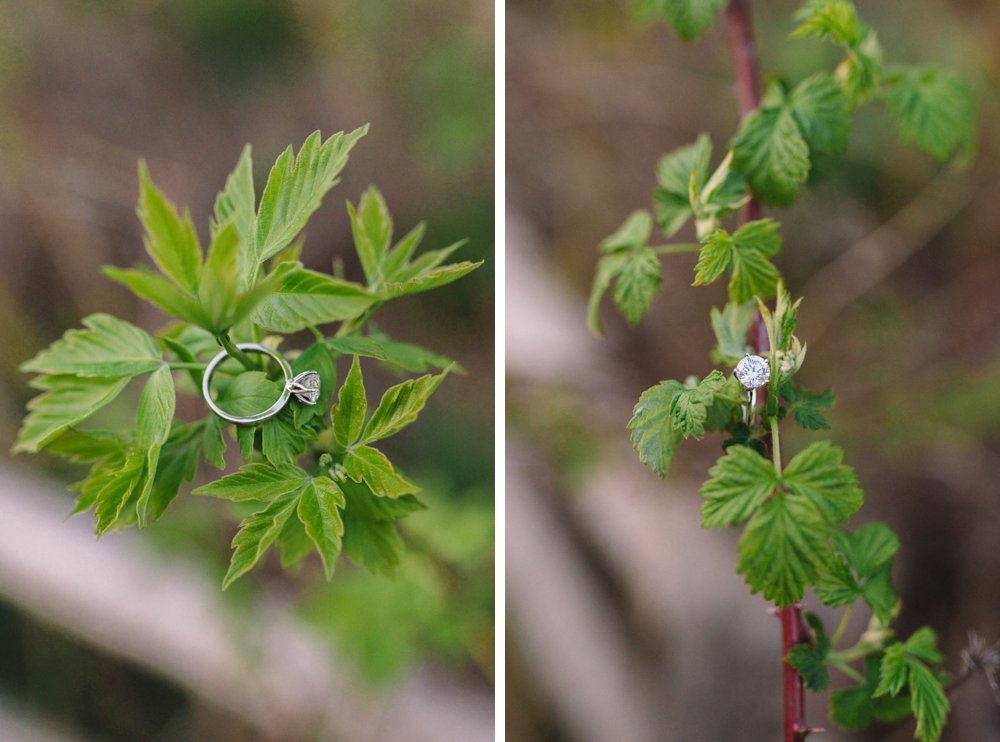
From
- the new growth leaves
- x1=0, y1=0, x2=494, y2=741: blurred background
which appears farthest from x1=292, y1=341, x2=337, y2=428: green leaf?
x1=0, y1=0, x2=494, y2=741: blurred background

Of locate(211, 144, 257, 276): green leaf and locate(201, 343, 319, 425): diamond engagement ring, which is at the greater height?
locate(211, 144, 257, 276): green leaf

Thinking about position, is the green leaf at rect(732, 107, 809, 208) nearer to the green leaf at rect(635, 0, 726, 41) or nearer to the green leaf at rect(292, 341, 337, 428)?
the green leaf at rect(635, 0, 726, 41)

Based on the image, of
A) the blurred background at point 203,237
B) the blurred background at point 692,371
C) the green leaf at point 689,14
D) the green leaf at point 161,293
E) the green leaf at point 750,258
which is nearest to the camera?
the green leaf at point 161,293

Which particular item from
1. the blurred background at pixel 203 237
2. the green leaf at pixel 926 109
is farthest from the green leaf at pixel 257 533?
the blurred background at pixel 203 237

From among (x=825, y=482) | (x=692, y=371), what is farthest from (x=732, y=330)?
(x=692, y=371)

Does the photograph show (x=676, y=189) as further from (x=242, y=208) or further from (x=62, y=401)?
(x=62, y=401)

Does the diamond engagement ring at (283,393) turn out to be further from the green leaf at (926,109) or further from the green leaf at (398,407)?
the green leaf at (926,109)
